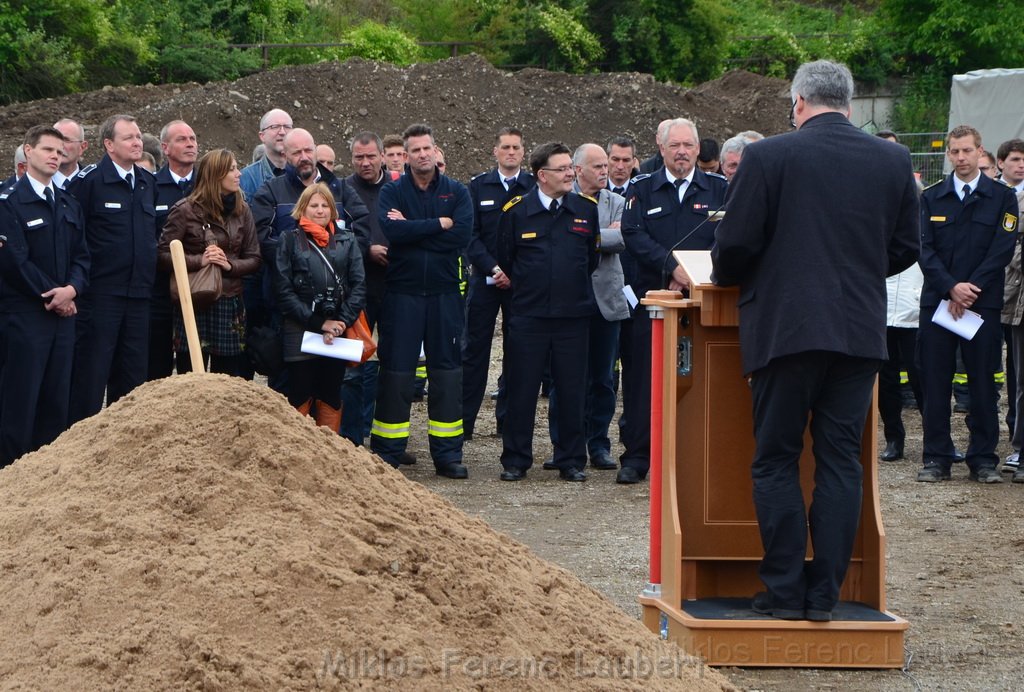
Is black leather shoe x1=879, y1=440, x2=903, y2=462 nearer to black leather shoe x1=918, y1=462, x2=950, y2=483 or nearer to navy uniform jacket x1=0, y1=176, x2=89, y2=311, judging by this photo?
black leather shoe x1=918, y1=462, x2=950, y2=483

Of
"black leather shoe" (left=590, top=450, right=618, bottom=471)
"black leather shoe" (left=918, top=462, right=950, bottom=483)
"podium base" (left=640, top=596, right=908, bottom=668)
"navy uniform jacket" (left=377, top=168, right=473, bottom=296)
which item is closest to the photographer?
"podium base" (left=640, top=596, right=908, bottom=668)

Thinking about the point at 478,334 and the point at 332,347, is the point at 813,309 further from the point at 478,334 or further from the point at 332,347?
the point at 478,334

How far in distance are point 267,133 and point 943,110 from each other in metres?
27.0

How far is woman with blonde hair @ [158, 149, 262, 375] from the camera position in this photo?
891cm

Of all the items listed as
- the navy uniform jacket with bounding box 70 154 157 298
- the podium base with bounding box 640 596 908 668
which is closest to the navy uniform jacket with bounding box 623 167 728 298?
the navy uniform jacket with bounding box 70 154 157 298

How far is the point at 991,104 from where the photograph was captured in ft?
83.4

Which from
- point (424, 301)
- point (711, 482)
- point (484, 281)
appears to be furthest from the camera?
point (484, 281)

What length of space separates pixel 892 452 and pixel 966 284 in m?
1.66

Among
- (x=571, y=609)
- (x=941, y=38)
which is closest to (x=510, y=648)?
(x=571, y=609)

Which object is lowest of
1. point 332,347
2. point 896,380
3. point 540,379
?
point 896,380

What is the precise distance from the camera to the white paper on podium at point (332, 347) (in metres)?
8.87

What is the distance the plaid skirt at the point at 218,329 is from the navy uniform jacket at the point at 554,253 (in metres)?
1.95

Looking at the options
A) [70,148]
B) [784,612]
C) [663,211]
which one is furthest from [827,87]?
[70,148]

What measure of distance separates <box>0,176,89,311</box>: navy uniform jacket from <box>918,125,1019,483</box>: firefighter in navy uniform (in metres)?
5.63
